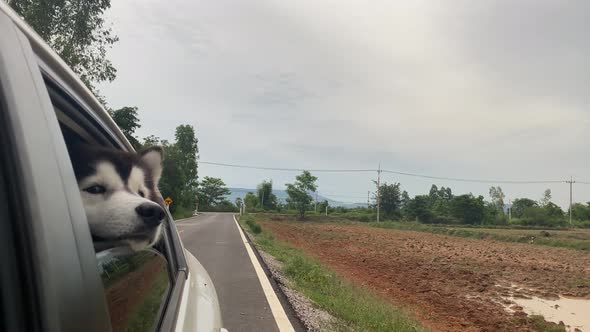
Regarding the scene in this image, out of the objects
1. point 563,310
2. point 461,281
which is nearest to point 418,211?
point 461,281

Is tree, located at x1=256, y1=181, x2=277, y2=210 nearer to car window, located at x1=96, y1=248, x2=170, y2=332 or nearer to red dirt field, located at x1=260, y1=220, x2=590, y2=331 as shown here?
red dirt field, located at x1=260, y1=220, x2=590, y2=331

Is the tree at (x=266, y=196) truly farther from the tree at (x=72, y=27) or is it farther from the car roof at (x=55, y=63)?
the car roof at (x=55, y=63)

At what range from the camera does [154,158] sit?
1.69 meters

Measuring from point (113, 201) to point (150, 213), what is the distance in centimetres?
12

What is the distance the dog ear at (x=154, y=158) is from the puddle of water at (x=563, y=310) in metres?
11.5

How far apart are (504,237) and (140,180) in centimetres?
4543

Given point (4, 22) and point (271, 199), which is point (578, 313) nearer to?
point (4, 22)

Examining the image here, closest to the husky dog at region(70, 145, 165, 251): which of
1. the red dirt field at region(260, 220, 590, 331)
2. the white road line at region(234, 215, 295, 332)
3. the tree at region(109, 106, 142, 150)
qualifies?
the tree at region(109, 106, 142, 150)

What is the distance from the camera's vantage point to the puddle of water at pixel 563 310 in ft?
36.9

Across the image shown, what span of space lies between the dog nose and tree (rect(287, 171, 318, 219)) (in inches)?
2770

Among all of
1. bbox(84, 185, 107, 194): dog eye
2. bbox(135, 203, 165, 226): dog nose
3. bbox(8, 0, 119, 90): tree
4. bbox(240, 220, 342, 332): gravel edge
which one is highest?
bbox(8, 0, 119, 90): tree

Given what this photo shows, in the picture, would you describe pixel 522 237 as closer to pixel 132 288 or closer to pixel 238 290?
pixel 238 290

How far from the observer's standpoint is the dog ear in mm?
1652

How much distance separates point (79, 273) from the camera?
90cm
